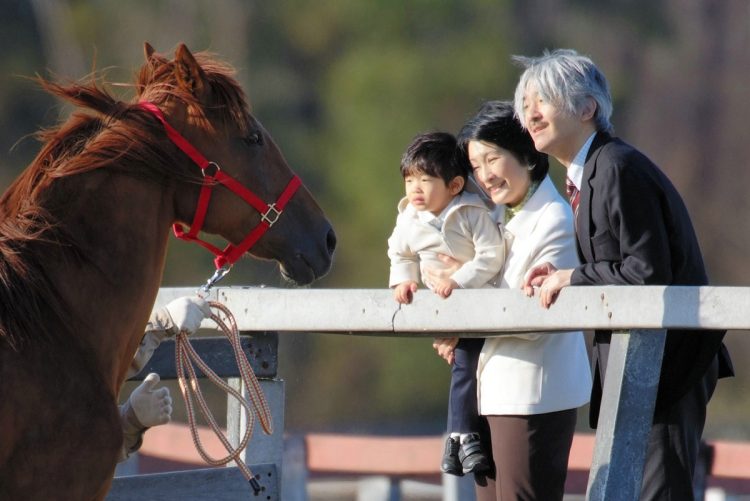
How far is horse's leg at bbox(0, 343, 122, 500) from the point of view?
2.80 metres

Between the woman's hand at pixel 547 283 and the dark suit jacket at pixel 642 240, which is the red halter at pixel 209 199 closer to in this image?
the woman's hand at pixel 547 283

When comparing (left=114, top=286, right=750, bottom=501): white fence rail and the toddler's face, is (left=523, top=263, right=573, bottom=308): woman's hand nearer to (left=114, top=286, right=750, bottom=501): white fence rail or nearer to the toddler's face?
(left=114, top=286, right=750, bottom=501): white fence rail

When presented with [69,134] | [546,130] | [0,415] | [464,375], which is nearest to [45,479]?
[0,415]

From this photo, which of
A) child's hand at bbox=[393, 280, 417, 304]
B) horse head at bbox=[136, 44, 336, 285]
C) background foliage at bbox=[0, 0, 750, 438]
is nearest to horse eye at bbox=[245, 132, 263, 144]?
horse head at bbox=[136, 44, 336, 285]

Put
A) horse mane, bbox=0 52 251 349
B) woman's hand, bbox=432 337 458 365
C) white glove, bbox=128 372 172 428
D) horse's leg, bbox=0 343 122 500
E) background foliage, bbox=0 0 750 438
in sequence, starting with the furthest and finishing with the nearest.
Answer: background foliage, bbox=0 0 750 438
woman's hand, bbox=432 337 458 365
white glove, bbox=128 372 172 428
horse mane, bbox=0 52 251 349
horse's leg, bbox=0 343 122 500

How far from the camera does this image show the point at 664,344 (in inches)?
120

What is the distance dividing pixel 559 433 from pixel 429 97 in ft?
60.5

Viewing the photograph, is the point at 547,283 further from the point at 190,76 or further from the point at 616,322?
the point at 190,76

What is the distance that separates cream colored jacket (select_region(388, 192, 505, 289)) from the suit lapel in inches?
16.9

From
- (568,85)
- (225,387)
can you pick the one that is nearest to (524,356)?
(568,85)

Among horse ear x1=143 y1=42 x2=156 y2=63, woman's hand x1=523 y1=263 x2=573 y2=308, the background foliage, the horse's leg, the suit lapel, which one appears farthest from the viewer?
the background foliage

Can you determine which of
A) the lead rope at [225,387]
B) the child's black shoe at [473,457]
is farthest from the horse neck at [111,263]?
the child's black shoe at [473,457]

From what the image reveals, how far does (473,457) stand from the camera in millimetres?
3521

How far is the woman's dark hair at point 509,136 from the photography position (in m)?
3.66
